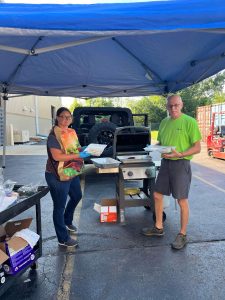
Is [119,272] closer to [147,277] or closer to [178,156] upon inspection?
[147,277]

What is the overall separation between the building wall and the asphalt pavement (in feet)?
65.5

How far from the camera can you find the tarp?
252cm

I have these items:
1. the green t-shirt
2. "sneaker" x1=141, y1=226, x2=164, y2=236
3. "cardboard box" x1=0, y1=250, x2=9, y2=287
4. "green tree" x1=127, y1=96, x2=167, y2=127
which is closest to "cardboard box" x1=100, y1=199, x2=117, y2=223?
"sneaker" x1=141, y1=226, x2=164, y2=236

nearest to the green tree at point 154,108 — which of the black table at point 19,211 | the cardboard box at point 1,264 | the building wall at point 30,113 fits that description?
the building wall at point 30,113

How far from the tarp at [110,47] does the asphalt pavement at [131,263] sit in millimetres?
2179

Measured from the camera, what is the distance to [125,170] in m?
4.77

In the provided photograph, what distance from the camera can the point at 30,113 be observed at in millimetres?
30078

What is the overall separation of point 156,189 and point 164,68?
9.06 feet

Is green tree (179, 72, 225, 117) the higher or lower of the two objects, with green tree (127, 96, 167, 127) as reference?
higher

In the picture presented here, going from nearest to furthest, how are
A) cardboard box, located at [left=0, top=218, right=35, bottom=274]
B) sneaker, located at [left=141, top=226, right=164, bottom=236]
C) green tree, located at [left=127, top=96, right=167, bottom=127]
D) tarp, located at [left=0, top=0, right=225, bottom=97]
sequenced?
1. tarp, located at [left=0, top=0, right=225, bottom=97]
2. cardboard box, located at [left=0, top=218, right=35, bottom=274]
3. sneaker, located at [left=141, top=226, right=164, bottom=236]
4. green tree, located at [left=127, top=96, right=167, bottom=127]

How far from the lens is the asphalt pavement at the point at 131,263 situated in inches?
120

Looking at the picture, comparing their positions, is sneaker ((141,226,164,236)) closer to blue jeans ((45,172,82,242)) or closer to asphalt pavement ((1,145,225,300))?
asphalt pavement ((1,145,225,300))


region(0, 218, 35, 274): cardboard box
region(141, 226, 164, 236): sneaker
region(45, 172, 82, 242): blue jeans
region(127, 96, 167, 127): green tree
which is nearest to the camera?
region(0, 218, 35, 274): cardboard box

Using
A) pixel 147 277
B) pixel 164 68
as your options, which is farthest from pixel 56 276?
pixel 164 68
